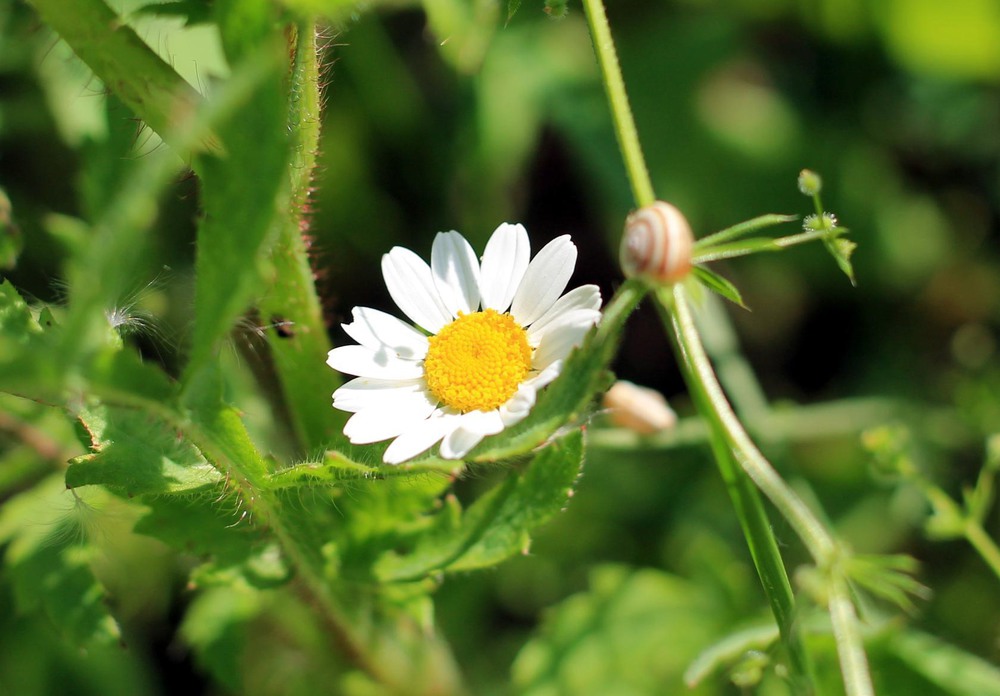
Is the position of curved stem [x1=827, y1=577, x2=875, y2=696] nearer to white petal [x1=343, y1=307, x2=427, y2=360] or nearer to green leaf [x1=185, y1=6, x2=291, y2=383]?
white petal [x1=343, y1=307, x2=427, y2=360]

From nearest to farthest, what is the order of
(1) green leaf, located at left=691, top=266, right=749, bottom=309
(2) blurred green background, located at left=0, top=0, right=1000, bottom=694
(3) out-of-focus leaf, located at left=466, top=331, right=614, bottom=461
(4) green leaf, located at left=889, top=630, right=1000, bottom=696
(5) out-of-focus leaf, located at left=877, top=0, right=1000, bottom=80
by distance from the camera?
(3) out-of-focus leaf, located at left=466, top=331, right=614, bottom=461 → (1) green leaf, located at left=691, top=266, right=749, bottom=309 → (4) green leaf, located at left=889, top=630, right=1000, bottom=696 → (2) blurred green background, located at left=0, top=0, right=1000, bottom=694 → (5) out-of-focus leaf, located at left=877, top=0, right=1000, bottom=80

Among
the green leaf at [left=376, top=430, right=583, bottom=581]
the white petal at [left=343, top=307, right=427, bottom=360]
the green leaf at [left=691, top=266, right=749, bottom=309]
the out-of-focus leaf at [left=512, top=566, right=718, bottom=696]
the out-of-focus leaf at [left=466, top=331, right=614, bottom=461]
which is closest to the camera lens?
the out-of-focus leaf at [left=466, top=331, right=614, bottom=461]

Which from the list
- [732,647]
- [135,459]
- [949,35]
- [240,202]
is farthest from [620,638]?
[949,35]

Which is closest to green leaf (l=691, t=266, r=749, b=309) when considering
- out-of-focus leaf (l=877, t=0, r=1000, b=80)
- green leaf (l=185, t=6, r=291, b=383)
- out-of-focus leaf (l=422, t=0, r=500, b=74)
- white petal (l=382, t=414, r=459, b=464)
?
white petal (l=382, t=414, r=459, b=464)

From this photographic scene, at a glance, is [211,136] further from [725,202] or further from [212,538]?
[725,202]

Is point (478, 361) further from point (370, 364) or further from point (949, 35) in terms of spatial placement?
point (949, 35)

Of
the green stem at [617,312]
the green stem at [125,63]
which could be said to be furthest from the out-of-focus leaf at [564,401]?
the green stem at [125,63]

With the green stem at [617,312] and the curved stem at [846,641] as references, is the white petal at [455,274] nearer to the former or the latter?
the green stem at [617,312]
